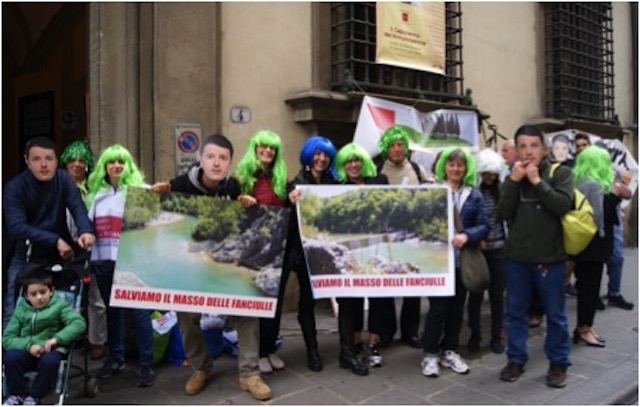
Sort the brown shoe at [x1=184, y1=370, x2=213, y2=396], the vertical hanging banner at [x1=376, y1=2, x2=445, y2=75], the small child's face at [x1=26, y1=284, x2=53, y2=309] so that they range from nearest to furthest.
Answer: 1. the small child's face at [x1=26, y1=284, x2=53, y2=309]
2. the brown shoe at [x1=184, y1=370, x2=213, y2=396]
3. the vertical hanging banner at [x1=376, y1=2, x2=445, y2=75]

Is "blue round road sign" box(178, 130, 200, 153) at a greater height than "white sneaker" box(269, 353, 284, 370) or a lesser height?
greater

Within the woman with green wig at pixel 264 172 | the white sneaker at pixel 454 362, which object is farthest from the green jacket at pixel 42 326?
the white sneaker at pixel 454 362

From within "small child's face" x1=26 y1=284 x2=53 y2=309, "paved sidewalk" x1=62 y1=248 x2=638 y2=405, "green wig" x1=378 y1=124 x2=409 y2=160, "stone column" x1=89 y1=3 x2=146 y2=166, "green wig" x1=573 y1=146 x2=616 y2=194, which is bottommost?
"paved sidewalk" x1=62 y1=248 x2=638 y2=405

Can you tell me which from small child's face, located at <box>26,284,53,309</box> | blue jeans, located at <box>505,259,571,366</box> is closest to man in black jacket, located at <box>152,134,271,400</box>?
small child's face, located at <box>26,284,53,309</box>

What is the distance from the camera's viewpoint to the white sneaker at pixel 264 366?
4.28 meters

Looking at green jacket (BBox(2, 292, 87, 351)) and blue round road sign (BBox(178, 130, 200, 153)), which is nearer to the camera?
green jacket (BBox(2, 292, 87, 351))

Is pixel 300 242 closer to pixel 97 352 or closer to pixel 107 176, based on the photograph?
pixel 107 176

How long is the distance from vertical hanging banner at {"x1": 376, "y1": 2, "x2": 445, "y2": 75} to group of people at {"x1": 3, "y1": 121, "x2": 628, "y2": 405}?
2.92 meters

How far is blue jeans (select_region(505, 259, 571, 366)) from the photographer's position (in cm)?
398

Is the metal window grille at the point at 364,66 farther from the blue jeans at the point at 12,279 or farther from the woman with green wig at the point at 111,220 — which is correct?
the blue jeans at the point at 12,279

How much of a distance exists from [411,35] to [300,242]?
4.25 meters

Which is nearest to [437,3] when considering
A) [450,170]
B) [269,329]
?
[450,170]

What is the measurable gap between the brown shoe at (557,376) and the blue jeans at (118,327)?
2908mm

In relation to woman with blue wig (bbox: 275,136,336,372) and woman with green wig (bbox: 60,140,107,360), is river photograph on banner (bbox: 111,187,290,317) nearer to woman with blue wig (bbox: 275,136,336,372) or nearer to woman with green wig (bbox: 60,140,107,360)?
woman with blue wig (bbox: 275,136,336,372)
